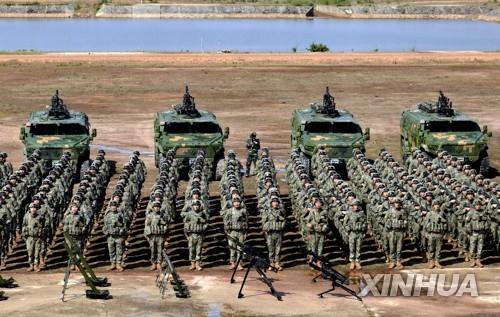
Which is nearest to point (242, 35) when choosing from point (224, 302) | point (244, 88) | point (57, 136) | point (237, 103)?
point (244, 88)

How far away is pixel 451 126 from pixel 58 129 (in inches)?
398

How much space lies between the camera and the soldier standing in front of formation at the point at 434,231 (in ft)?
69.6

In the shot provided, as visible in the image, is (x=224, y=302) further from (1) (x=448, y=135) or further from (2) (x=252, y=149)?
(1) (x=448, y=135)

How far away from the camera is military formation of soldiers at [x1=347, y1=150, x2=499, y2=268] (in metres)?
21.2

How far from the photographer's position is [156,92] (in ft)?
162

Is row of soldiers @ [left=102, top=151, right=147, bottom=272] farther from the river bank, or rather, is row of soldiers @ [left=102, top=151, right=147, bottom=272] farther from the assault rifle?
the river bank

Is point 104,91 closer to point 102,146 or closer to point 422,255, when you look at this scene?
point 102,146

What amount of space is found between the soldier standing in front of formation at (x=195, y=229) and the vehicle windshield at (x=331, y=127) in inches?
363

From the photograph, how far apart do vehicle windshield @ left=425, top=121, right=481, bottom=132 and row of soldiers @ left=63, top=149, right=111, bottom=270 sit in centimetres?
891

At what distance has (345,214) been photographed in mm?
21250

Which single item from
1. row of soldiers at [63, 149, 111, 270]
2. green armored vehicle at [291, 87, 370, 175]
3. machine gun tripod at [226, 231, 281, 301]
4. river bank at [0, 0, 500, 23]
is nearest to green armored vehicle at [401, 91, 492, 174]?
green armored vehicle at [291, 87, 370, 175]

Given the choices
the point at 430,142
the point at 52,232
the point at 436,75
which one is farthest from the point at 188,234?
the point at 436,75

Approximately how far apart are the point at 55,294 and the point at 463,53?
49689 mm

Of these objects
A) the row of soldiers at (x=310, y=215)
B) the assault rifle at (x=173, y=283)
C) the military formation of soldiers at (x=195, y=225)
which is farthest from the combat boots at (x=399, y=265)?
the assault rifle at (x=173, y=283)
